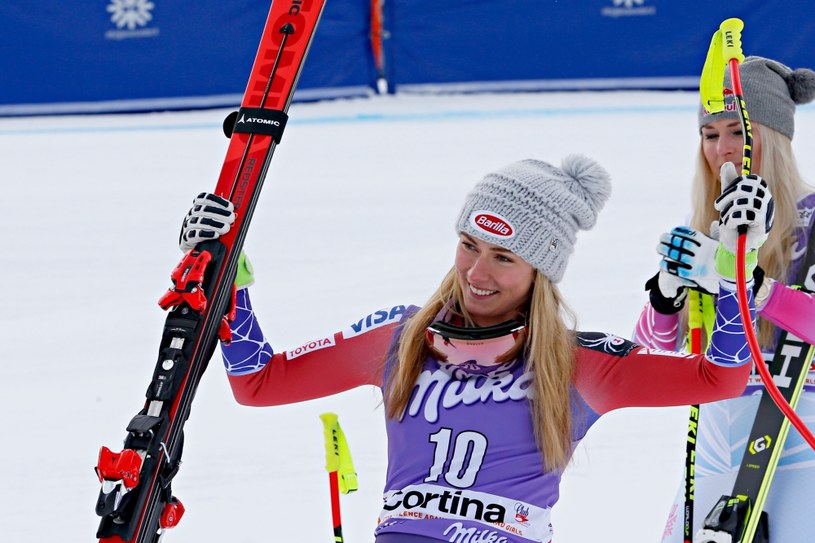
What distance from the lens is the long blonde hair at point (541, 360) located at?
89.0 inches

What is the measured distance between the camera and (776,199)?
2727 millimetres

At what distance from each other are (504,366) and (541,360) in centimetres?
9

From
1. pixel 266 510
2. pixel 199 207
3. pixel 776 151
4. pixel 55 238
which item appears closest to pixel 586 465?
pixel 266 510

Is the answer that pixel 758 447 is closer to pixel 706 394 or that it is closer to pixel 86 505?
pixel 706 394

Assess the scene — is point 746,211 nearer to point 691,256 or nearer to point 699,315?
point 691,256

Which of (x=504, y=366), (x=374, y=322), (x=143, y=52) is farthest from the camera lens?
(x=143, y=52)

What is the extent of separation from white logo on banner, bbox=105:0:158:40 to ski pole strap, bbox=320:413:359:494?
9483 mm

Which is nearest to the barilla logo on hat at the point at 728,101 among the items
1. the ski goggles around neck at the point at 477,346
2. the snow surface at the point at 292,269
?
the ski goggles around neck at the point at 477,346

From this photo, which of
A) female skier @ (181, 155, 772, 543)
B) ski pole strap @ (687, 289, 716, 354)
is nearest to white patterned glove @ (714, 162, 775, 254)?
female skier @ (181, 155, 772, 543)

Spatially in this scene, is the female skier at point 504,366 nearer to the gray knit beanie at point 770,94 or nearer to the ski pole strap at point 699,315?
the ski pole strap at point 699,315

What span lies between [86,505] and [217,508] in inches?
16.0

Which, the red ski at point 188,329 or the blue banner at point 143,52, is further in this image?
the blue banner at point 143,52

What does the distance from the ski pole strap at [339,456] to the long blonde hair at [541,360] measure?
0.29m

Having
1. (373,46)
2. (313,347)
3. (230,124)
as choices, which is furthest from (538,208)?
(373,46)
